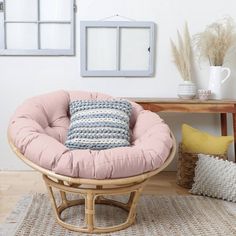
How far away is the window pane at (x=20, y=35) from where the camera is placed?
2.88 meters

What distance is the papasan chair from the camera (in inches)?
66.6

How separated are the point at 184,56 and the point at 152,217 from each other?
4.29 ft

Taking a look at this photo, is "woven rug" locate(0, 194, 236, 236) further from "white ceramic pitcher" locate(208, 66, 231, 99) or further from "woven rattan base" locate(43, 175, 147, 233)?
"white ceramic pitcher" locate(208, 66, 231, 99)

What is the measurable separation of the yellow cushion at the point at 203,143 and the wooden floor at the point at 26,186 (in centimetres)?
30

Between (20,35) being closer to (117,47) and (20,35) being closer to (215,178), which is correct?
(117,47)

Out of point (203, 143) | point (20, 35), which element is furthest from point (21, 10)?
point (203, 143)

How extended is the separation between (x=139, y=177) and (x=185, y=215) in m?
0.51

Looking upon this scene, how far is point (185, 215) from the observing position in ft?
6.86

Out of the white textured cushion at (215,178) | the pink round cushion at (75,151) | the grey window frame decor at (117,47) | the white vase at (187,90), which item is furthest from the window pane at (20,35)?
the white textured cushion at (215,178)

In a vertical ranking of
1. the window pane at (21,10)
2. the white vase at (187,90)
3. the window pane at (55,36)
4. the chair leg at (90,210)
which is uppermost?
the window pane at (21,10)

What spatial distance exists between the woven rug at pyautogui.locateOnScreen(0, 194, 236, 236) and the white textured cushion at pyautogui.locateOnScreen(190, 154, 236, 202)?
2.1 inches

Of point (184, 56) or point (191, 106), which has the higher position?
point (184, 56)

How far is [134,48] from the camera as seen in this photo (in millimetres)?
2910

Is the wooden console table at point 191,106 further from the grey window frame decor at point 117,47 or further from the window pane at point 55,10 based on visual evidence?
the window pane at point 55,10
